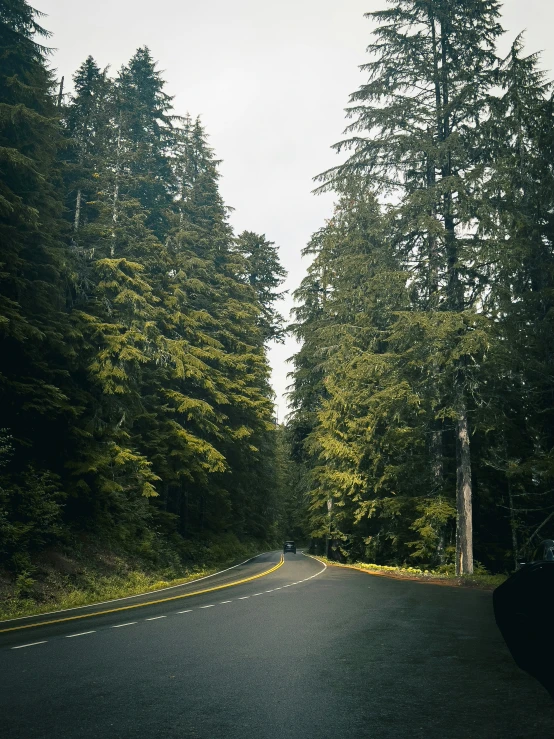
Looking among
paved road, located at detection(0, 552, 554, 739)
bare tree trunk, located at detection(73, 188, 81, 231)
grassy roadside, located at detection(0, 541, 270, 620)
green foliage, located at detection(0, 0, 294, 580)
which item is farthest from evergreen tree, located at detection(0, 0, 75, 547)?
paved road, located at detection(0, 552, 554, 739)

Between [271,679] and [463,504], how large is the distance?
1476cm

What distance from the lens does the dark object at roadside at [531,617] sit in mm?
3333

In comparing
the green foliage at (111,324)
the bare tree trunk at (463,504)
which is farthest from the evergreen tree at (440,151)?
the green foliage at (111,324)

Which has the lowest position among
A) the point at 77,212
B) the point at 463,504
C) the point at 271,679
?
the point at 271,679

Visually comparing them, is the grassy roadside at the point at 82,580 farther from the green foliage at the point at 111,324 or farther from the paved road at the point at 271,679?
the paved road at the point at 271,679

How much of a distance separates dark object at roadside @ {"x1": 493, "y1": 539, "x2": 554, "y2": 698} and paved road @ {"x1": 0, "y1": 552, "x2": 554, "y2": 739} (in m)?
1.40

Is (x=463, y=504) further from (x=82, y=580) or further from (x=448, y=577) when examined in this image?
(x=82, y=580)

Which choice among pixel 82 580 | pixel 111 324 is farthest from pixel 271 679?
pixel 111 324

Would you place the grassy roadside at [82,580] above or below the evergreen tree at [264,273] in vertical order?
below

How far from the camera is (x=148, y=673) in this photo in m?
6.58

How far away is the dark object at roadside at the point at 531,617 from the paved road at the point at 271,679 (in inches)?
55.1

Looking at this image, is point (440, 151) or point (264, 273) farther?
point (264, 273)

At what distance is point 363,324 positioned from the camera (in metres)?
28.9

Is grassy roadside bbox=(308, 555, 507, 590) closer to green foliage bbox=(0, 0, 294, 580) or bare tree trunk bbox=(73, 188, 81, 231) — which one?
green foliage bbox=(0, 0, 294, 580)
